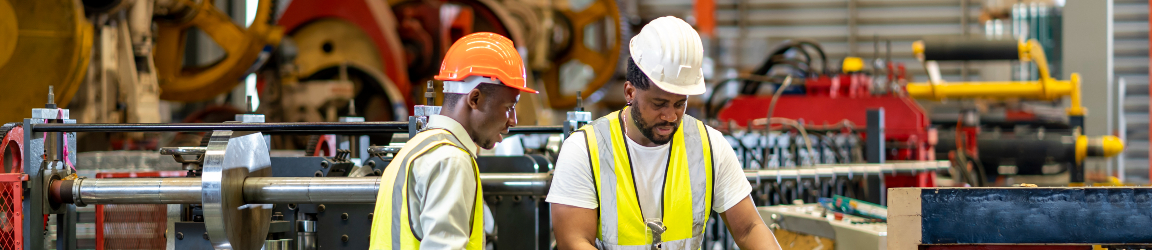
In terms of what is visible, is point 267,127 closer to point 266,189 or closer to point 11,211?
point 266,189

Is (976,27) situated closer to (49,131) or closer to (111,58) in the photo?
(111,58)

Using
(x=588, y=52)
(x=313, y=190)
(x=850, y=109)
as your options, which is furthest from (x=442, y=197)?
(x=588, y=52)

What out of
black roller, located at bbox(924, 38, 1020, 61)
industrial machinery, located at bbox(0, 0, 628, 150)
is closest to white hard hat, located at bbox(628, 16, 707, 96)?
industrial machinery, located at bbox(0, 0, 628, 150)

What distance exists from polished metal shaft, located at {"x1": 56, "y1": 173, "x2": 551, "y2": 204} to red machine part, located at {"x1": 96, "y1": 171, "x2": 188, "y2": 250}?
0.46 metres

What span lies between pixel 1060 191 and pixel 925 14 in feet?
35.1

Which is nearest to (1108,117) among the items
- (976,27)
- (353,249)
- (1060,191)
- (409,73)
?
(976,27)

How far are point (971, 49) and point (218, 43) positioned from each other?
191 inches

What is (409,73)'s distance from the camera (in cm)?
623

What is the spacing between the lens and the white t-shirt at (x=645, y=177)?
5.77 feet

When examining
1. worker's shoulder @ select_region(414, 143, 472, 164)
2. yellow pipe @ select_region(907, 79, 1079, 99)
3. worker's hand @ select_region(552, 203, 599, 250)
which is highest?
yellow pipe @ select_region(907, 79, 1079, 99)

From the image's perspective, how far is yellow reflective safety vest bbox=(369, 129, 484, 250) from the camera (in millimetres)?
1450

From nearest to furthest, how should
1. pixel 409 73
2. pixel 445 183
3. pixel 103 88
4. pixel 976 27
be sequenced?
pixel 445 183, pixel 103 88, pixel 409 73, pixel 976 27

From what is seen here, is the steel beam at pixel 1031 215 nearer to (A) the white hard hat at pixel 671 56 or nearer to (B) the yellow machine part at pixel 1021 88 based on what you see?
(A) the white hard hat at pixel 671 56

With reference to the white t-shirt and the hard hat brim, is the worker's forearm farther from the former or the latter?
the hard hat brim
